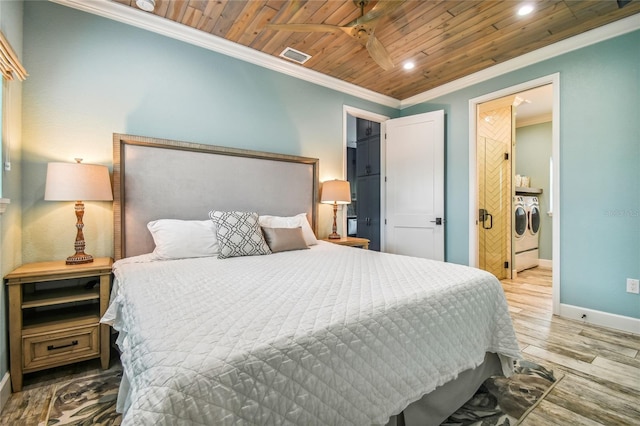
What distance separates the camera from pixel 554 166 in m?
2.94

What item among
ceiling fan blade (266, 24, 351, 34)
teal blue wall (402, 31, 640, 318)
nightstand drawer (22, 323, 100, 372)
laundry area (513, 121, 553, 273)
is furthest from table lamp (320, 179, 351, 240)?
laundry area (513, 121, 553, 273)

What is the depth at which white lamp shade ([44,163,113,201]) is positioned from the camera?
1916 millimetres

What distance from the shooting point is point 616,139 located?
2609mm

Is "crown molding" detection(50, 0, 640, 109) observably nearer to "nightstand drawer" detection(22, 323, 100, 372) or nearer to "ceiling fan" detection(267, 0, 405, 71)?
"ceiling fan" detection(267, 0, 405, 71)

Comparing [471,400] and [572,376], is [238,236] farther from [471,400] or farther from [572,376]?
[572,376]

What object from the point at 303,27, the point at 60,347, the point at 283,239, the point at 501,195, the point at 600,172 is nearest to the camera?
the point at 60,347

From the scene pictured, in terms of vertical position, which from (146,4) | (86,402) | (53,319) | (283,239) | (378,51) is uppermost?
(146,4)

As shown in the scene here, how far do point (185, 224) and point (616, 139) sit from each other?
12.9 feet

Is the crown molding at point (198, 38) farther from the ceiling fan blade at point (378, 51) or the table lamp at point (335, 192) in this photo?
the table lamp at point (335, 192)

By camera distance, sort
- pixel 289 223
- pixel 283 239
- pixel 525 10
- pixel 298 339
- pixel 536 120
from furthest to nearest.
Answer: pixel 536 120, pixel 289 223, pixel 283 239, pixel 525 10, pixel 298 339

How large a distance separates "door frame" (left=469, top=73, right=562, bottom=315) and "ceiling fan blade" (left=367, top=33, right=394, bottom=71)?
64.5 inches

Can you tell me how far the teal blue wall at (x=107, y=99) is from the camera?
83.2 inches

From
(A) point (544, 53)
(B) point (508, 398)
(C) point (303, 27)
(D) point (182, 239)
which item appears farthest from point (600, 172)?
(D) point (182, 239)

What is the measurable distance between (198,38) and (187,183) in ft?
4.62
